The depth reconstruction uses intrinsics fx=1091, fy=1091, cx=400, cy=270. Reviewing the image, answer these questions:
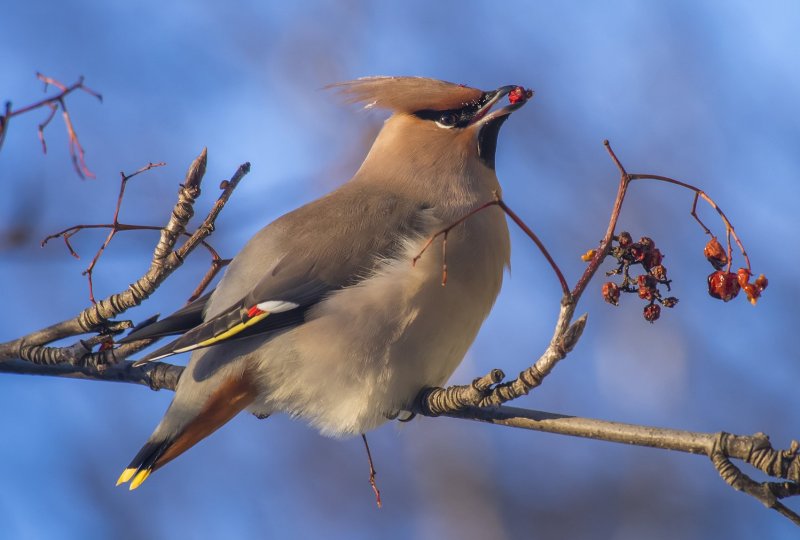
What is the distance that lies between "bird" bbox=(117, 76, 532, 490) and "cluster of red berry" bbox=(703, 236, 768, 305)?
2.58 ft

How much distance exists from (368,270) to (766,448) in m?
1.42

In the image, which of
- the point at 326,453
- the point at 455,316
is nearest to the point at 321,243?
the point at 455,316

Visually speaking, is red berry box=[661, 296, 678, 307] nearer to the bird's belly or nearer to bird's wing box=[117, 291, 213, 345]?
the bird's belly

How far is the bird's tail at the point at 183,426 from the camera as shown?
336 cm

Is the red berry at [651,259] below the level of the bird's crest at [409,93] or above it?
below

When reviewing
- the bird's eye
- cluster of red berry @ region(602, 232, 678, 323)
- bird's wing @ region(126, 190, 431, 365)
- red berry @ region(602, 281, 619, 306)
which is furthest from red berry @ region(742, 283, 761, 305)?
the bird's eye

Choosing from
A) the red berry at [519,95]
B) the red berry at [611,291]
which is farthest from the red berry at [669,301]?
the red berry at [519,95]

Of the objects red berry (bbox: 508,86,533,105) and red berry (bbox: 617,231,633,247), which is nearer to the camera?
red berry (bbox: 617,231,633,247)

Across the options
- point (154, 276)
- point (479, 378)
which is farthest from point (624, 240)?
point (154, 276)

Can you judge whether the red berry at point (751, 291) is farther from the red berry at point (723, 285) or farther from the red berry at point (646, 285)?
the red berry at point (646, 285)

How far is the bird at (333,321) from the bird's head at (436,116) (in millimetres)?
393

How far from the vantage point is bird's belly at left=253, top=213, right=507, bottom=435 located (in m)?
3.43

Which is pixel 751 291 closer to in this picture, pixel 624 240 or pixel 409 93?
pixel 624 240

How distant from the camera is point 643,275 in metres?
2.70
